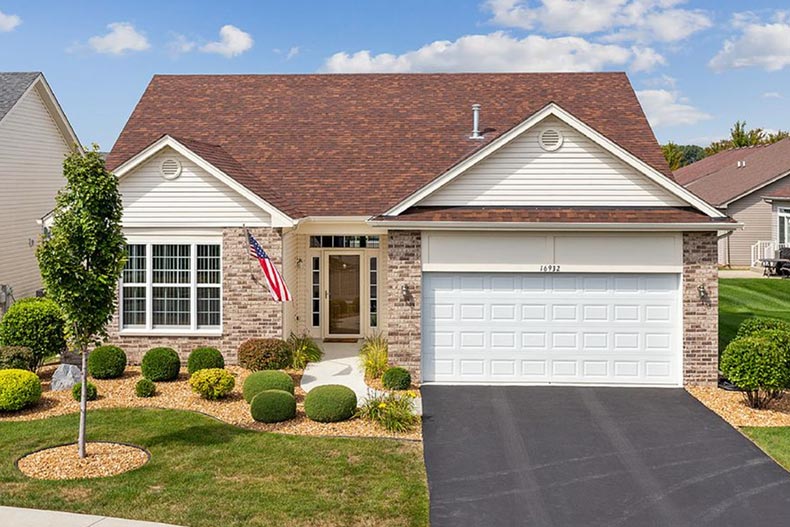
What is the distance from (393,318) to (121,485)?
7.09 m

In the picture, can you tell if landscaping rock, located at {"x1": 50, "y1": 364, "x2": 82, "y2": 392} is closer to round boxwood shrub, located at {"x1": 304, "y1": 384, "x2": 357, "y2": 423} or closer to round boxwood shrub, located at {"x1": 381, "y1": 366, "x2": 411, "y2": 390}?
round boxwood shrub, located at {"x1": 304, "y1": 384, "x2": 357, "y2": 423}

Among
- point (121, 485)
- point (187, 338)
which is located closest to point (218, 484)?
point (121, 485)

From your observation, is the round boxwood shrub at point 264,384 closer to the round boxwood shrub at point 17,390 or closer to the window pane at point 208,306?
the window pane at point 208,306

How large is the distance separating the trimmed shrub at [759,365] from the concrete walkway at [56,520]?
10.4 metres

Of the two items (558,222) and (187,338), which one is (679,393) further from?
(187,338)

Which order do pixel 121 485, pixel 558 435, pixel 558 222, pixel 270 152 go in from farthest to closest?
1. pixel 270 152
2. pixel 558 222
3. pixel 558 435
4. pixel 121 485

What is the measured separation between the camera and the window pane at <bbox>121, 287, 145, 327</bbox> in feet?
57.6

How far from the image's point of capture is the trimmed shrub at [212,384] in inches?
562

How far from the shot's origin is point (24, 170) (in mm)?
25953

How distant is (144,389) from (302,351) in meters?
4.05

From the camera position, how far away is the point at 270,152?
70.0 feet

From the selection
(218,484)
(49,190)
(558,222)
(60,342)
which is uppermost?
(49,190)

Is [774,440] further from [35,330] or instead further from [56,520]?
[35,330]

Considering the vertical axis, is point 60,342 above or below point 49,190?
below
